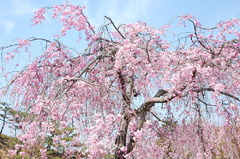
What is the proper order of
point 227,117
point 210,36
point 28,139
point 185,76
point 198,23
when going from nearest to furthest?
point 28,139
point 185,76
point 227,117
point 210,36
point 198,23

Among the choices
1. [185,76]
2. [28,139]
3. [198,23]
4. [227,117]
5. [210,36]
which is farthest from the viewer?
[198,23]

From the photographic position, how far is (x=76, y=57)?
454 cm

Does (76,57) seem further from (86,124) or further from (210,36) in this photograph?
(210,36)

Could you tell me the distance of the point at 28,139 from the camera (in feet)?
10.3

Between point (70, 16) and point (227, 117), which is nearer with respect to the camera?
point (227, 117)

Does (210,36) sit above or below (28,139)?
above

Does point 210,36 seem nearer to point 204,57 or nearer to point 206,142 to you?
point 204,57

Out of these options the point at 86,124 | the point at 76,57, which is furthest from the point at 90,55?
the point at 86,124

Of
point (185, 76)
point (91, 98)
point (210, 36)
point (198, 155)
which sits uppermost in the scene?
point (210, 36)

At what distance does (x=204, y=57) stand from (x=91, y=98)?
189 cm

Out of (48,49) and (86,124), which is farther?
(48,49)

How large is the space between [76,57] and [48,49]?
→ 0.53 meters

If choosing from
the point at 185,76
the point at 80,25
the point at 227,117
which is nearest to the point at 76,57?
the point at 80,25

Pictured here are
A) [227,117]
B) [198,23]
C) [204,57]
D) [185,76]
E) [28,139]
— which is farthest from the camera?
[198,23]
